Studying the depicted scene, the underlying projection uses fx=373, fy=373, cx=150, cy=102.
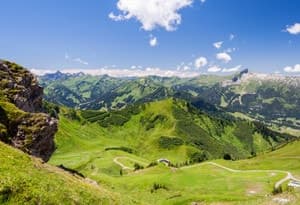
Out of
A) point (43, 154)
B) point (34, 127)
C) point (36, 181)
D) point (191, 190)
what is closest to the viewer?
point (36, 181)

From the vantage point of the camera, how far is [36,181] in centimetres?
4272

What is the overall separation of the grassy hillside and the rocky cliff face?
84.3 ft

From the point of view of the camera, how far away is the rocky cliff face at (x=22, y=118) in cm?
7516

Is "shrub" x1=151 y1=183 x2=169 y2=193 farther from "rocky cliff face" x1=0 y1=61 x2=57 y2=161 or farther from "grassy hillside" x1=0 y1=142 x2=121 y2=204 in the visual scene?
"grassy hillside" x1=0 y1=142 x2=121 y2=204

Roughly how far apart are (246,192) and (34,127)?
70045mm

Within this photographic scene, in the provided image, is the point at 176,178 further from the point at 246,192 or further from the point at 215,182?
the point at 246,192

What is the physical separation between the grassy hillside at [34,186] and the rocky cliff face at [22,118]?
25705 millimetres

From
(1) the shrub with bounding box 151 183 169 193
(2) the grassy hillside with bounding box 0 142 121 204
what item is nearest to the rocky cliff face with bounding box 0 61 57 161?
(2) the grassy hillside with bounding box 0 142 121 204

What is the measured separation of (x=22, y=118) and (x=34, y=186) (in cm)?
3936

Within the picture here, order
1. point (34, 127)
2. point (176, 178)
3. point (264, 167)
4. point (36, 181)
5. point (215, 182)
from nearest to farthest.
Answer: point (36, 181) < point (34, 127) < point (215, 182) < point (176, 178) < point (264, 167)

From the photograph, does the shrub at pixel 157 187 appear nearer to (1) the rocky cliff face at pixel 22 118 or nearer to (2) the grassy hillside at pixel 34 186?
(1) the rocky cliff face at pixel 22 118

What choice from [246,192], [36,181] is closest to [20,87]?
[36,181]

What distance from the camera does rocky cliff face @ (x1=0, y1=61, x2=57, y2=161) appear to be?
75.2m

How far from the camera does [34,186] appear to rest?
41.4 meters
